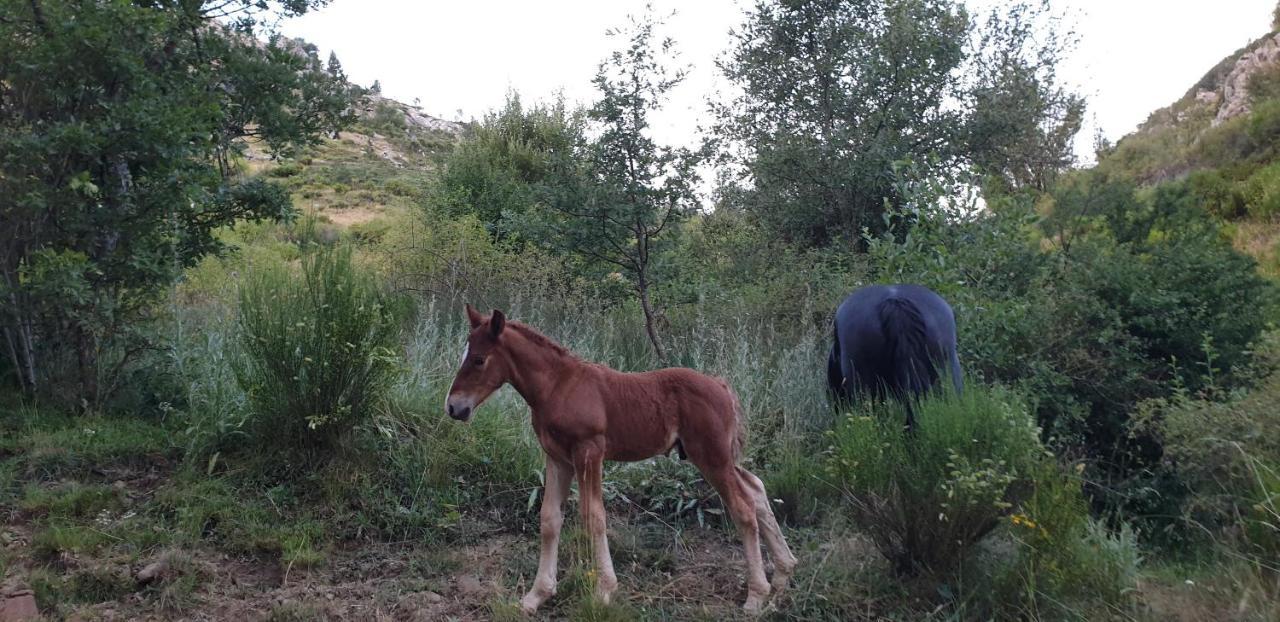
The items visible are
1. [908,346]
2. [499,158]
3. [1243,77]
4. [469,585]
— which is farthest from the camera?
[1243,77]

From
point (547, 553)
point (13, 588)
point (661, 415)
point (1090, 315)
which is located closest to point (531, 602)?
point (547, 553)

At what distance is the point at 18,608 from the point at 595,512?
281 centimetres

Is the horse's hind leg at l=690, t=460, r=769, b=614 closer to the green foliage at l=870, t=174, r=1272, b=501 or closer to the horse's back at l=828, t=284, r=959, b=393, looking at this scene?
the horse's back at l=828, t=284, r=959, b=393

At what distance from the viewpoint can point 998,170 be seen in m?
12.6

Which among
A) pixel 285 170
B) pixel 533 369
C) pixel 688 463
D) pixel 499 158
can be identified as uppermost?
pixel 285 170

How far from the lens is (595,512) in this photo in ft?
15.2

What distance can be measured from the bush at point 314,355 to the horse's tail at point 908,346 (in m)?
3.32

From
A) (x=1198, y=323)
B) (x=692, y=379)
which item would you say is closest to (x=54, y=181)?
(x=692, y=379)

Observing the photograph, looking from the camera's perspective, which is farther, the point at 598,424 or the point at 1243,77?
the point at 1243,77

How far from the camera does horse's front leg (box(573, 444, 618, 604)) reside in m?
4.62

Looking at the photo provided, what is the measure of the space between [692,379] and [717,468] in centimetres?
51

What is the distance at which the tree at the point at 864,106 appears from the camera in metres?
11.3

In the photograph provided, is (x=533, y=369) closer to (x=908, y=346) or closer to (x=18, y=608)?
(x=908, y=346)

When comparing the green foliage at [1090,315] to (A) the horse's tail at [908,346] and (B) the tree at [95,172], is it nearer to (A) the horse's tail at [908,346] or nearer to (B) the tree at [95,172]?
(A) the horse's tail at [908,346]
